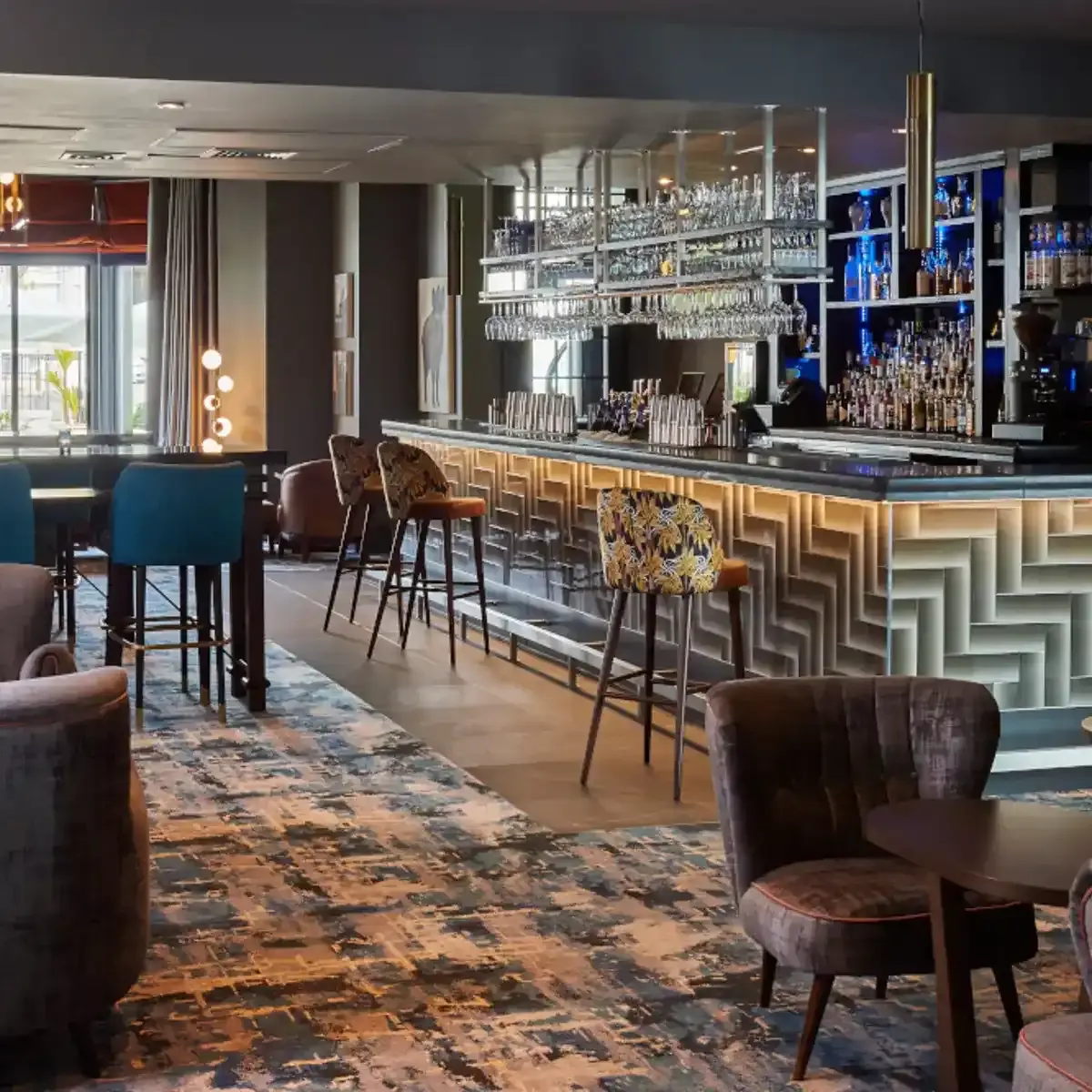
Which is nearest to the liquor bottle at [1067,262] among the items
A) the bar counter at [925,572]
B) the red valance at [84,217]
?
the bar counter at [925,572]

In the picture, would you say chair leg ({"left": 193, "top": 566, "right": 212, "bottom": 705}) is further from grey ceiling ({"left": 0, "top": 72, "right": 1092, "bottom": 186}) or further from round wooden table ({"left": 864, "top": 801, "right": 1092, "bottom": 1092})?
round wooden table ({"left": 864, "top": 801, "right": 1092, "bottom": 1092})

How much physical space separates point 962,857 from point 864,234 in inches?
334

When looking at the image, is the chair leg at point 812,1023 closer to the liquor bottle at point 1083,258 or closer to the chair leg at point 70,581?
the chair leg at point 70,581

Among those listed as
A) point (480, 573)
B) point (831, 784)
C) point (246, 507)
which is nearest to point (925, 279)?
point (480, 573)

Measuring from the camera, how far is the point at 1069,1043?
2.79 metres

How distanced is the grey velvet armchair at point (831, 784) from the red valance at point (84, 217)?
41.9ft

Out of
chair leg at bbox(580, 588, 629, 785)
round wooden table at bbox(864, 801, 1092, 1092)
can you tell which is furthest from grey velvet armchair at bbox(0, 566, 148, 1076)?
chair leg at bbox(580, 588, 629, 785)

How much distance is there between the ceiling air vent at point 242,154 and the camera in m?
9.52

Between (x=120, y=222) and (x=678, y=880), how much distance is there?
39.0 feet

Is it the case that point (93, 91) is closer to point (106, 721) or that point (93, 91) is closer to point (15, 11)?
point (15, 11)

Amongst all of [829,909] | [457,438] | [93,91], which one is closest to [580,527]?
[457,438]

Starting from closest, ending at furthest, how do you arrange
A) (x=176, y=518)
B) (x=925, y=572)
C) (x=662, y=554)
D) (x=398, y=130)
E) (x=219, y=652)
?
(x=662, y=554) → (x=925, y=572) → (x=176, y=518) → (x=219, y=652) → (x=398, y=130)

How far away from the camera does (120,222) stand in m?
15.9

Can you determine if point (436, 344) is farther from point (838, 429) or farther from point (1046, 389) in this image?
point (1046, 389)
